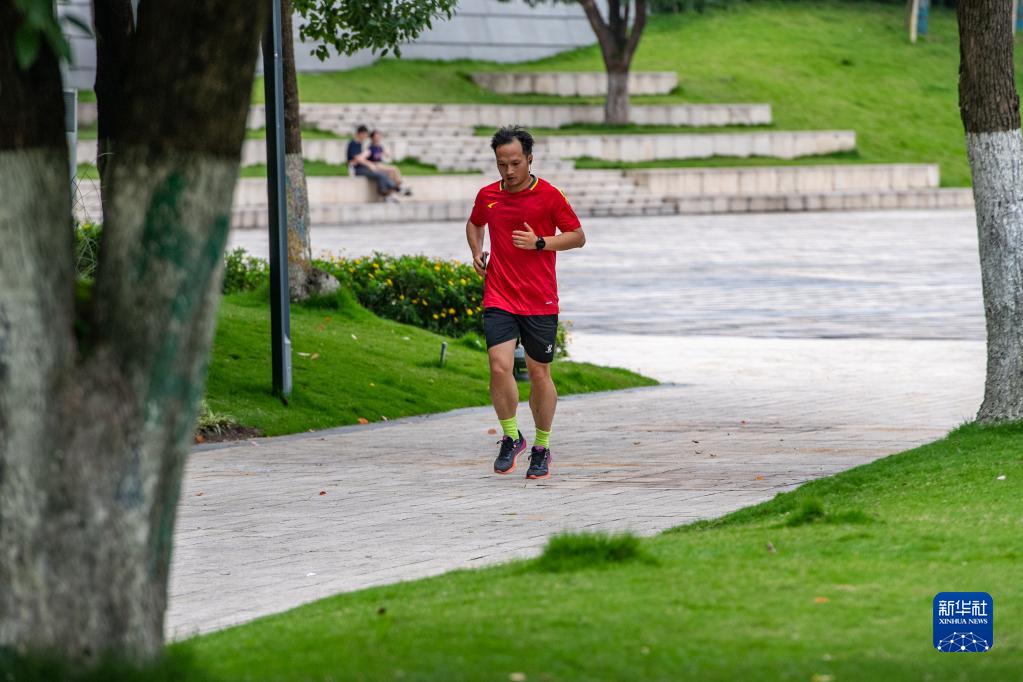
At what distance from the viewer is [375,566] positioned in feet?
21.9

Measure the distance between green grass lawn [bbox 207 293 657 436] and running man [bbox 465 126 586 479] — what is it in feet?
8.94

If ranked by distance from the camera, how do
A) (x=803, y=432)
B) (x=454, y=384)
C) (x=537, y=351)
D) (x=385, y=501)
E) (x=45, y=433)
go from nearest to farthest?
1. (x=45, y=433)
2. (x=385, y=501)
3. (x=537, y=351)
4. (x=803, y=432)
5. (x=454, y=384)

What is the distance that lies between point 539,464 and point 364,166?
2608 cm

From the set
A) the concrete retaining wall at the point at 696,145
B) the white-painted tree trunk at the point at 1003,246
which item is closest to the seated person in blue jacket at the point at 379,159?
the concrete retaining wall at the point at 696,145

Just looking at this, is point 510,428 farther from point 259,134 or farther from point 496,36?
point 496,36

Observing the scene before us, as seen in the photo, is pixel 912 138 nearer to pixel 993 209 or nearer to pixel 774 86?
pixel 774 86

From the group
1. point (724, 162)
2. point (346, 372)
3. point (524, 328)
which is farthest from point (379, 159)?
point (524, 328)

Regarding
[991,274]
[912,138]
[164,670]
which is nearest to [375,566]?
[164,670]

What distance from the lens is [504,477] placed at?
30.8 feet

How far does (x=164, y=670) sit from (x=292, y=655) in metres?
0.51

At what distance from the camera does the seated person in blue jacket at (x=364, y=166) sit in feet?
113

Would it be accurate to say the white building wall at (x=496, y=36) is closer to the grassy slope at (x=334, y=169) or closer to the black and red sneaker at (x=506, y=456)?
the grassy slope at (x=334, y=169)

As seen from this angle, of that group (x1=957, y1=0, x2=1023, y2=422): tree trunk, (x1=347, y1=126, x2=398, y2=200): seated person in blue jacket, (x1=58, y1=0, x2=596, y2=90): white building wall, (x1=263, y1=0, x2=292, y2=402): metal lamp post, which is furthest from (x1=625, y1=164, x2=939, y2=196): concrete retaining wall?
(x1=957, y1=0, x2=1023, y2=422): tree trunk

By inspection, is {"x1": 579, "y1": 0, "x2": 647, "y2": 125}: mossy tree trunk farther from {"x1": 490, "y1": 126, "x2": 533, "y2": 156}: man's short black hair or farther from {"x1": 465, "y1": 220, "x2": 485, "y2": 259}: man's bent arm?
{"x1": 490, "y1": 126, "x2": 533, "y2": 156}: man's short black hair
